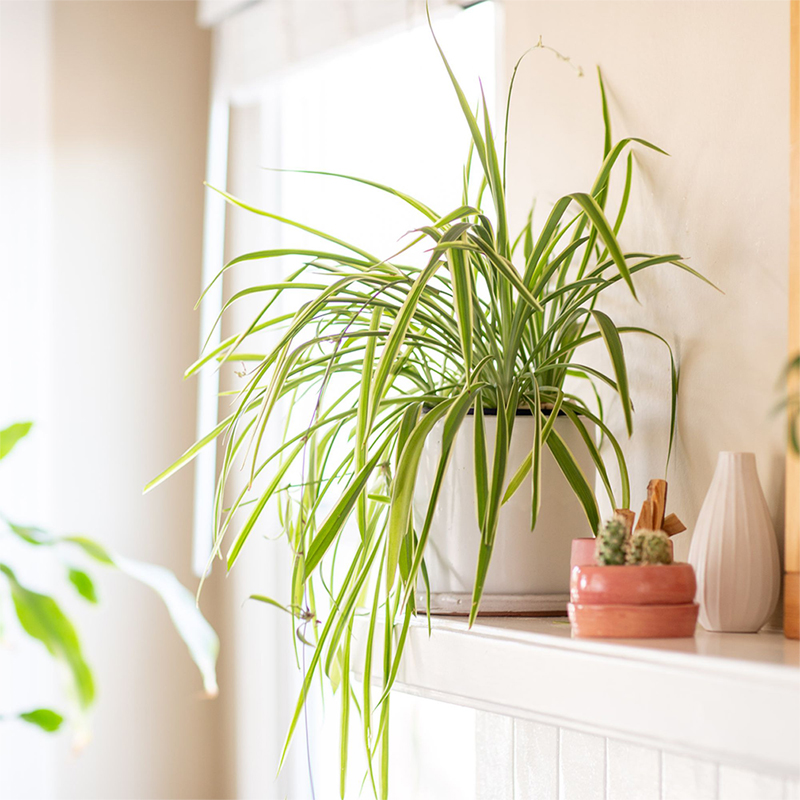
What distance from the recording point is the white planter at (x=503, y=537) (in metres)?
1.09

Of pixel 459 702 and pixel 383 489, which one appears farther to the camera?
pixel 383 489

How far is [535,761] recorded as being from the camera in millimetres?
1288

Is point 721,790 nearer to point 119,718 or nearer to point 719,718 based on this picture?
point 719,718

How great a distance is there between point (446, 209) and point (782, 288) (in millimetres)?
806

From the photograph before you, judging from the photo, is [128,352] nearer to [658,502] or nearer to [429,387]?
[429,387]

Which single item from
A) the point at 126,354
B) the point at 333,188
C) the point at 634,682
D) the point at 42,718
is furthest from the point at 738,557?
the point at 126,354

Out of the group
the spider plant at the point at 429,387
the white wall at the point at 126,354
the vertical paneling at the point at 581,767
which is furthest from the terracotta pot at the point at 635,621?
the white wall at the point at 126,354

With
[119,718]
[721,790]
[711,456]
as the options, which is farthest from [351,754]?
[711,456]

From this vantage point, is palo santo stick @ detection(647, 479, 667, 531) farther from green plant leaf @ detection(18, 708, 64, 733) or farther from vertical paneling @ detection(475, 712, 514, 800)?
green plant leaf @ detection(18, 708, 64, 733)

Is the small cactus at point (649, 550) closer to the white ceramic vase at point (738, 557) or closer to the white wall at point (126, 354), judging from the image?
the white ceramic vase at point (738, 557)

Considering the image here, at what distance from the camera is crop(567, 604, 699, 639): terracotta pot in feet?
2.93

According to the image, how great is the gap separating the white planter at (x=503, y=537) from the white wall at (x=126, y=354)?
4.11ft

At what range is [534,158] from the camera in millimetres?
1411

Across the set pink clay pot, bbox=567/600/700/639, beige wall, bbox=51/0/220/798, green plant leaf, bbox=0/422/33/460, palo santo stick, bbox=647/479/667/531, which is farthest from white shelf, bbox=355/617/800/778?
beige wall, bbox=51/0/220/798
